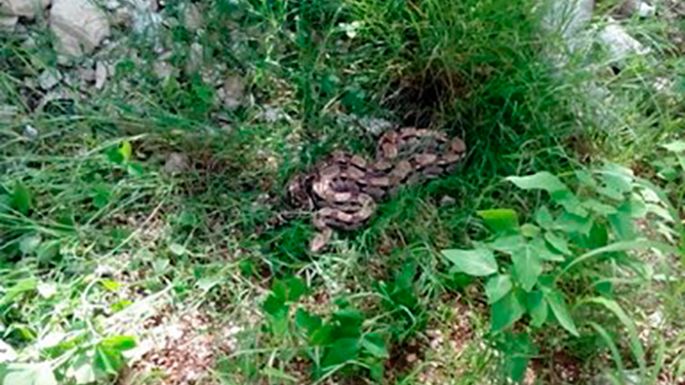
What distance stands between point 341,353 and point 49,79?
1063 millimetres

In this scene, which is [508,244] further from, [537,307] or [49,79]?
[49,79]

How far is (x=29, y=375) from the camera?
1413 mm

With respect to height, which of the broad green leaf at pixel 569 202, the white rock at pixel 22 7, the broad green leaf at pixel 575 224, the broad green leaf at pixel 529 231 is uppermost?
the broad green leaf at pixel 569 202

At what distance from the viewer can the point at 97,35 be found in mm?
2117

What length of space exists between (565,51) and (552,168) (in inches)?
11.8

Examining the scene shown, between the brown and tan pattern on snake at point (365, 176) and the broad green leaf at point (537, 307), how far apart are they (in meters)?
0.53

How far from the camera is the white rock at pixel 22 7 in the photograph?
2.10 meters

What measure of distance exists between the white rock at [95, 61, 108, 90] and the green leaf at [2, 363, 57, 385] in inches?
32.6

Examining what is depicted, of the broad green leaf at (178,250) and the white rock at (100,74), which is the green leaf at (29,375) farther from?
the white rock at (100,74)

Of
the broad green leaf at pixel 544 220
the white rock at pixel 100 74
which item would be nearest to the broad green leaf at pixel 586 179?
the broad green leaf at pixel 544 220

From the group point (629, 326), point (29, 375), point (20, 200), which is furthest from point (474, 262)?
point (20, 200)

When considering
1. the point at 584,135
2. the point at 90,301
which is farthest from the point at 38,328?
the point at 584,135

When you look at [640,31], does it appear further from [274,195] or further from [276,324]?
[276,324]

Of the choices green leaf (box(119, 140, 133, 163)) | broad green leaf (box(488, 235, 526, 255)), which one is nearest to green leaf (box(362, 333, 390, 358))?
broad green leaf (box(488, 235, 526, 255))
